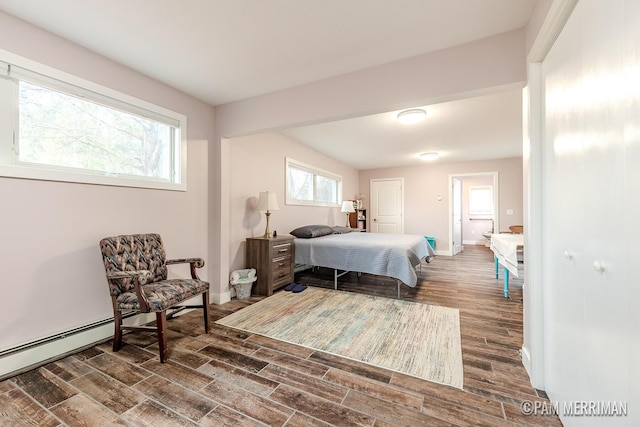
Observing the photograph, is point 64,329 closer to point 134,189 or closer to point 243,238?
point 134,189

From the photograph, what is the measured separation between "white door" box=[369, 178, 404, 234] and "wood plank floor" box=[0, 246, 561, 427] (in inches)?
197

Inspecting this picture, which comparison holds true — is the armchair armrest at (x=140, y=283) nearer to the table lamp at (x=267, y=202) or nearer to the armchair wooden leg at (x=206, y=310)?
the armchair wooden leg at (x=206, y=310)

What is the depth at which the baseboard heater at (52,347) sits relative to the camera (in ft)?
5.60

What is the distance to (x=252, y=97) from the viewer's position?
2945mm

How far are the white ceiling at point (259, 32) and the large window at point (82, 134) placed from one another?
1.23 ft

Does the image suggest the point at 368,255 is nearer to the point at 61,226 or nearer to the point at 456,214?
the point at 61,226

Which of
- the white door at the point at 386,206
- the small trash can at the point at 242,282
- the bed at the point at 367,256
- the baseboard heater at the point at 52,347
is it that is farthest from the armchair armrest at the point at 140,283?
the white door at the point at 386,206

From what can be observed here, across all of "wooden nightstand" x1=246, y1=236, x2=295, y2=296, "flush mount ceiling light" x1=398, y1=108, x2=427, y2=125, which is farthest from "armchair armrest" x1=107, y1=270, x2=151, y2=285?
"flush mount ceiling light" x1=398, y1=108, x2=427, y2=125

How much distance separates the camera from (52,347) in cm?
Answer: 189

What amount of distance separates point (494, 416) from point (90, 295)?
2996 millimetres

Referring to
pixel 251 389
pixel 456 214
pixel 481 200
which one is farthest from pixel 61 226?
pixel 481 200

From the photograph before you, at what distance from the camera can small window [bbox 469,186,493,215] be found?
837cm

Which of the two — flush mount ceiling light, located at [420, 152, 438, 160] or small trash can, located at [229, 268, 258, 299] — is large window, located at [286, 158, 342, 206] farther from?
flush mount ceiling light, located at [420, 152, 438, 160]

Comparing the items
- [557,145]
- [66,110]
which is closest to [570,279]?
[557,145]
